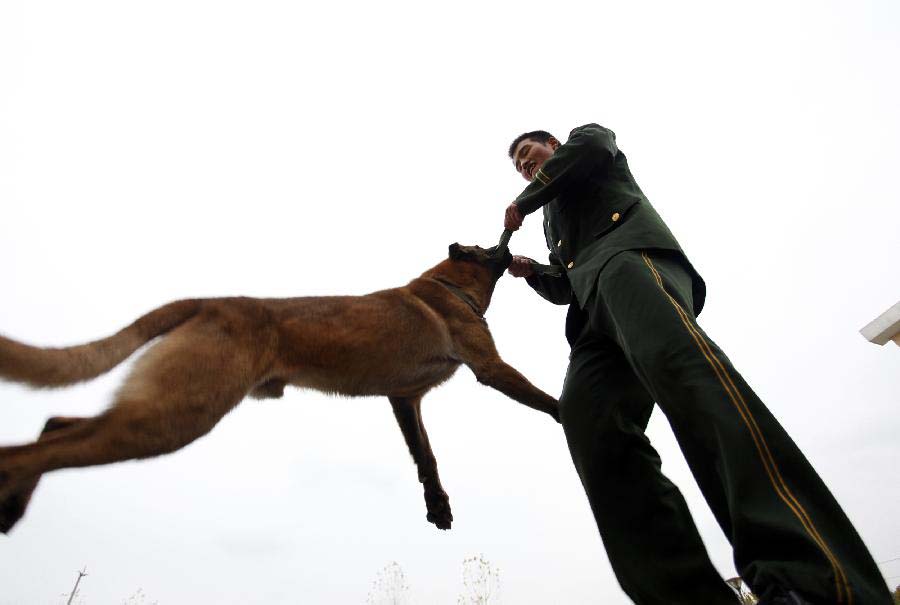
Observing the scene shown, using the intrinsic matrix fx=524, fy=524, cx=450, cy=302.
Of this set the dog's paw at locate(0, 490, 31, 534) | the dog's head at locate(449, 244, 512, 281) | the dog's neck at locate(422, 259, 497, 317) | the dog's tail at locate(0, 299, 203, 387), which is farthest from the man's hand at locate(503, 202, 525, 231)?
the dog's paw at locate(0, 490, 31, 534)

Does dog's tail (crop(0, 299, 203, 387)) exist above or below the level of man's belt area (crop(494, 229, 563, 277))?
below

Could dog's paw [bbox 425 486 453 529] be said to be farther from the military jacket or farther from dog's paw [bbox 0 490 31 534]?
dog's paw [bbox 0 490 31 534]

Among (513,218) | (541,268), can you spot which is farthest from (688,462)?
(541,268)

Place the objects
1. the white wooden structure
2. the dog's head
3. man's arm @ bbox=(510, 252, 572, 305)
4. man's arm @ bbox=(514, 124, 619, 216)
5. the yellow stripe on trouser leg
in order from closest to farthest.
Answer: the yellow stripe on trouser leg, man's arm @ bbox=(514, 124, 619, 216), man's arm @ bbox=(510, 252, 572, 305), the dog's head, the white wooden structure

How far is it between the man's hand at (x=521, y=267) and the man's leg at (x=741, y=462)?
5.07 feet

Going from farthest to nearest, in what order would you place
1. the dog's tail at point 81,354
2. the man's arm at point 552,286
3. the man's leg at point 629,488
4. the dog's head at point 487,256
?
the dog's head at point 487,256 → the man's arm at point 552,286 → the dog's tail at point 81,354 → the man's leg at point 629,488

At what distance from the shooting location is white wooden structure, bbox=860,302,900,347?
4.77 meters

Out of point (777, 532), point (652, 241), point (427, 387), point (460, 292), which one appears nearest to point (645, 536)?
point (777, 532)

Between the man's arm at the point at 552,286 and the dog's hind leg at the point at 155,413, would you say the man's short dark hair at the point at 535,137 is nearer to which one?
the man's arm at the point at 552,286

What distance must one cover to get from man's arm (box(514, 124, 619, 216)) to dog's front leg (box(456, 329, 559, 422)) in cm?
99

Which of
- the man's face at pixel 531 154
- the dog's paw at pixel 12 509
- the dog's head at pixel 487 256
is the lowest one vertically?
the dog's paw at pixel 12 509

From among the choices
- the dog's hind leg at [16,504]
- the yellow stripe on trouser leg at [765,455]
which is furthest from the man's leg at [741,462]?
the dog's hind leg at [16,504]

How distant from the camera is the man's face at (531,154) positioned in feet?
12.9

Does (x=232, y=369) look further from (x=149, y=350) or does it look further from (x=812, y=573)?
(x=812, y=573)
